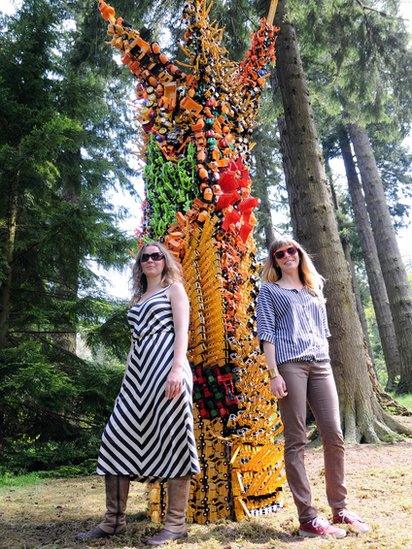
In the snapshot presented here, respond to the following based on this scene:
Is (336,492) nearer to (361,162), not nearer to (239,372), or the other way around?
(239,372)

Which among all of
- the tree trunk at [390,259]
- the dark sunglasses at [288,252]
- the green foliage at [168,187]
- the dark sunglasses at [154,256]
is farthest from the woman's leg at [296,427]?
the tree trunk at [390,259]

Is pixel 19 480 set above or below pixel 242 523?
above

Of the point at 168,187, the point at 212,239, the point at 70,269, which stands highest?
the point at 70,269

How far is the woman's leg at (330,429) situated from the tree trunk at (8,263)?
14.4 feet

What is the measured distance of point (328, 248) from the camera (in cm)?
660

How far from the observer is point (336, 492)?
3092 mm

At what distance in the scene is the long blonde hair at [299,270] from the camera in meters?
3.39

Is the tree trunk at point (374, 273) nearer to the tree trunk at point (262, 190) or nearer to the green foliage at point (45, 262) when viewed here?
the tree trunk at point (262, 190)

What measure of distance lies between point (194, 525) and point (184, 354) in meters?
1.09

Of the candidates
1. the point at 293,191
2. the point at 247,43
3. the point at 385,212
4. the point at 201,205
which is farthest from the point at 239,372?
the point at 385,212

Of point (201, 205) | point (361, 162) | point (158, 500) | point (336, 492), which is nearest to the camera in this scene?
point (336, 492)

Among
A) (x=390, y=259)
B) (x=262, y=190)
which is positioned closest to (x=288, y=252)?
(x=390, y=259)

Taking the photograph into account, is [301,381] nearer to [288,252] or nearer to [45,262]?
[288,252]

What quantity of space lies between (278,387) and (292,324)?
40 centimetres
